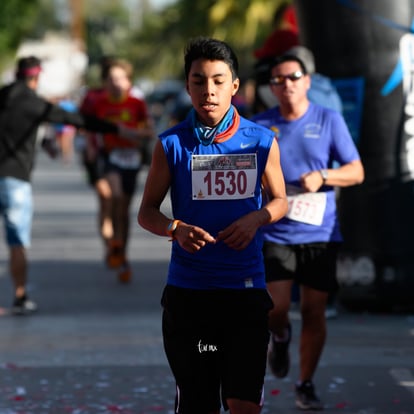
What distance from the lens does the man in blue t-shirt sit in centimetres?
720

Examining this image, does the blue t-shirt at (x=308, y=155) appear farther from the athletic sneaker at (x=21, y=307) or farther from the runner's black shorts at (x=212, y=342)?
the athletic sneaker at (x=21, y=307)

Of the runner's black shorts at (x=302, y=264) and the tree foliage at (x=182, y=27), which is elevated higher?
the tree foliage at (x=182, y=27)

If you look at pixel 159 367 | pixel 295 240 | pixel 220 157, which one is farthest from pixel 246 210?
pixel 159 367

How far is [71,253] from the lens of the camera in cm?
1535

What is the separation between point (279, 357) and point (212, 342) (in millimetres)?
2237

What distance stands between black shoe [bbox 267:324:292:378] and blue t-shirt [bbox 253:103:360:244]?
1.85ft

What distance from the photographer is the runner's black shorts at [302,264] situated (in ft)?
23.5

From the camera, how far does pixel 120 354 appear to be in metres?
8.93

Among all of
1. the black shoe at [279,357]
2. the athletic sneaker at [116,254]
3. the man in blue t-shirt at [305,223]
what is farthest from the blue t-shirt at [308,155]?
the athletic sneaker at [116,254]

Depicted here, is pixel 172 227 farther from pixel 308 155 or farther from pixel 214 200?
pixel 308 155

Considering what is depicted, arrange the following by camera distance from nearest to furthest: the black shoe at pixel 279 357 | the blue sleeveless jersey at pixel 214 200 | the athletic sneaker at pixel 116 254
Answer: the blue sleeveless jersey at pixel 214 200 → the black shoe at pixel 279 357 → the athletic sneaker at pixel 116 254

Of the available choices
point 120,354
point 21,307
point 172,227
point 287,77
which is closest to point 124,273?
point 21,307

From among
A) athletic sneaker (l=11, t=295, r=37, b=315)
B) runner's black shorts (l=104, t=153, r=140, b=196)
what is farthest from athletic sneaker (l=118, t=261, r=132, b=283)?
athletic sneaker (l=11, t=295, r=37, b=315)

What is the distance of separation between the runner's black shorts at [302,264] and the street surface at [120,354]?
2.26 feet
